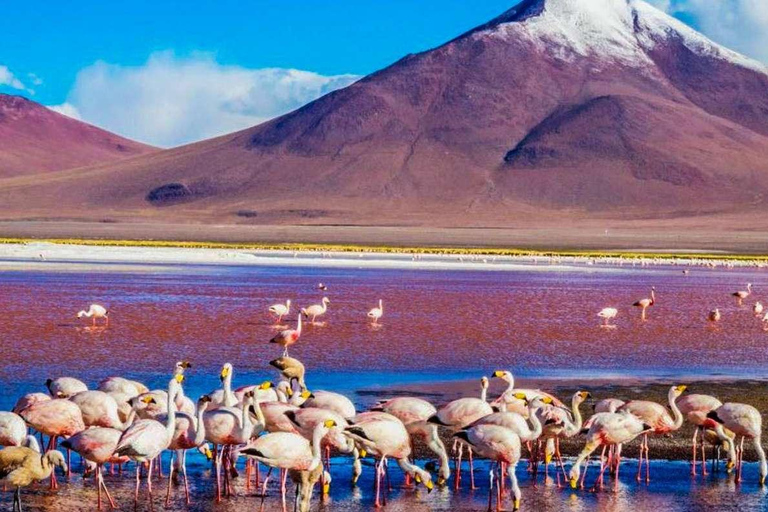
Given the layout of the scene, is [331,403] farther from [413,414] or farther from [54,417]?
[54,417]

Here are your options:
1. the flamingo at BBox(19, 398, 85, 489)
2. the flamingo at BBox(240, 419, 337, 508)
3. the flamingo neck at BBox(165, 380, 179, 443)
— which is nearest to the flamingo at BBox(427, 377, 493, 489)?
the flamingo at BBox(240, 419, 337, 508)

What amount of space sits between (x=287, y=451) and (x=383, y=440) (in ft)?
3.61

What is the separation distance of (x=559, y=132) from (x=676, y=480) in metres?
172

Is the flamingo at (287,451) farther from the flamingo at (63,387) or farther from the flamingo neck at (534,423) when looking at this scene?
the flamingo at (63,387)

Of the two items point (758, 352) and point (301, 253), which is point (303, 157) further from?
point (758, 352)

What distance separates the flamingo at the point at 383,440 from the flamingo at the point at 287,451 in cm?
48

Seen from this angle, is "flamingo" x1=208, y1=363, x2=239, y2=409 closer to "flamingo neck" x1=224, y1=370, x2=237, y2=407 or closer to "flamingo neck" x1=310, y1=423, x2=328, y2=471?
"flamingo neck" x1=224, y1=370, x2=237, y2=407

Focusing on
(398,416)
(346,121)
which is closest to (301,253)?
(398,416)

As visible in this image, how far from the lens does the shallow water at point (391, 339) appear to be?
12188 millimetres

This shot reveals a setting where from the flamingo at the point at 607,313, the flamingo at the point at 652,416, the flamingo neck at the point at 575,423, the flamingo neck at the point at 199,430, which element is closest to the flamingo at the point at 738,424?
the flamingo at the point at 652,416

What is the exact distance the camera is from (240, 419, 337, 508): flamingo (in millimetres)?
10562

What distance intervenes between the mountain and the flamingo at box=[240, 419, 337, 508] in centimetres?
12742

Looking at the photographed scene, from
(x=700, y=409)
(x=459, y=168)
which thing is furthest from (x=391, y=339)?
(x=459, y=168)

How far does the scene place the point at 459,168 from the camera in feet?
562
